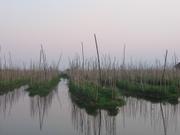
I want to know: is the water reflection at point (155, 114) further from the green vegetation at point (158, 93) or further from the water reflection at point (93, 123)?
the green vegetation at point (158, 93)

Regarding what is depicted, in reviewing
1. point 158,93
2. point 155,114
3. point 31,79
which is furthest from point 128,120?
point 31,79

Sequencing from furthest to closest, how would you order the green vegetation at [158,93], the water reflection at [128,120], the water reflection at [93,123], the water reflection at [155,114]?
the green vegetation at [158,93] < the water reflection at [155,114] < the water reflection at [128,120] < the water reflection at [93,123]

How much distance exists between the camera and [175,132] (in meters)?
9.61

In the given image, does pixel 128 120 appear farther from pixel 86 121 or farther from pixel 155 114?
pixel 155 114

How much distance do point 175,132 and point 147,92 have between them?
1076cm

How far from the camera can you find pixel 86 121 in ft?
37.7

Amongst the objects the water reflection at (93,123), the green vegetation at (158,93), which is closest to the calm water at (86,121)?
the water reflection at (93,123)

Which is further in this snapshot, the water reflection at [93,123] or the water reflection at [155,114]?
the water reflection at [155,114]

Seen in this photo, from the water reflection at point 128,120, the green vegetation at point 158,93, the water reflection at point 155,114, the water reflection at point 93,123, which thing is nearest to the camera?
the water reflection at point 93,123

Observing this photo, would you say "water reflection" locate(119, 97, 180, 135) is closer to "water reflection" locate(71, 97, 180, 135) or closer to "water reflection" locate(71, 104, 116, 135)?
"water reflection" locate(71, 97, 180, 135)

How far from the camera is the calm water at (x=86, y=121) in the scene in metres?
9.88

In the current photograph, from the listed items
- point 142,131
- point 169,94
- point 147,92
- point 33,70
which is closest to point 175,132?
point 142,131

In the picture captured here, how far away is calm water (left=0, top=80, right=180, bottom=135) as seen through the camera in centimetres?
988

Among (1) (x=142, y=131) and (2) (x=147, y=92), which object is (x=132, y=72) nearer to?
(2) (x=147, y=92)
